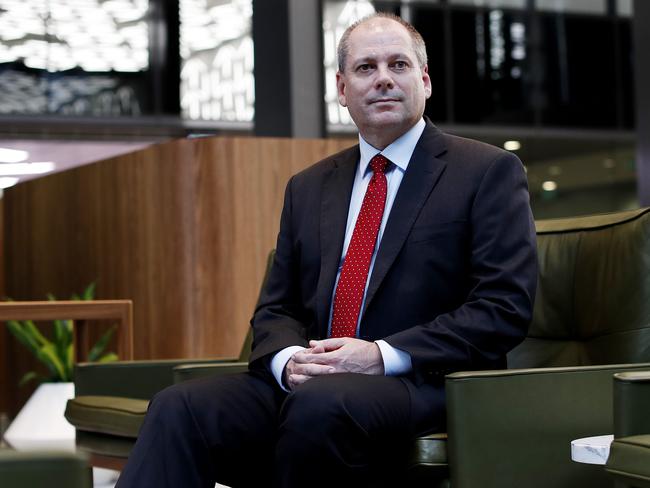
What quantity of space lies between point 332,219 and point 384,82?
36 centimetres

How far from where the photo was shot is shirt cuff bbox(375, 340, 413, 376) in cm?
237

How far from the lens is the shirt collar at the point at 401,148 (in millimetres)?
A: 2629

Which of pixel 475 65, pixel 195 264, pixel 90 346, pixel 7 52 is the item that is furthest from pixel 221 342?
pixel 475 65

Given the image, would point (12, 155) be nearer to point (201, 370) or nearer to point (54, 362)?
point (54, 362)

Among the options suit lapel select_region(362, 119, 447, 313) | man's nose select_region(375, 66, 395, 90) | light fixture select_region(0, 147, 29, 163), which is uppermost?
light fixture select_region(0, 147, 29, 163)

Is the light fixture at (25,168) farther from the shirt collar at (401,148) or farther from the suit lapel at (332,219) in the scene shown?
the shirt collar at (401,148)

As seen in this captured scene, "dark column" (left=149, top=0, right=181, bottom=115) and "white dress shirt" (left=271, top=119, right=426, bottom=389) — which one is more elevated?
"dark column" (left=149, top=0, right=181, bottom=115)

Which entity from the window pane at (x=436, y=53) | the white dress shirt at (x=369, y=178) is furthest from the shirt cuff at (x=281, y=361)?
the window pane at (x=436, y=53)

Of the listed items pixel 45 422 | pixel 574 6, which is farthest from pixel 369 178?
pixel 574 6

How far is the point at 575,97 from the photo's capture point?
1297cm

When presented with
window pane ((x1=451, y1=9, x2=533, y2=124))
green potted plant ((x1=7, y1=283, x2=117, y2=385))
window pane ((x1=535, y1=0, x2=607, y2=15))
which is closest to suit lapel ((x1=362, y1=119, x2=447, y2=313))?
green potted plant ((x1=7, y1=283, x2=117, y2=385))

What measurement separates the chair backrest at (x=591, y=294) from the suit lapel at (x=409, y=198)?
0.51 meters

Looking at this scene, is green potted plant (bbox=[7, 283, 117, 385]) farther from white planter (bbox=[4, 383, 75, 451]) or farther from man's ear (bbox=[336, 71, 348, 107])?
man's ear (bbox=[336, 71, 348, 107])

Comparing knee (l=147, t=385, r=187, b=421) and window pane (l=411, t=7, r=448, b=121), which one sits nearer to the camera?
knee (l=147, t=385, r=187, b=421)
